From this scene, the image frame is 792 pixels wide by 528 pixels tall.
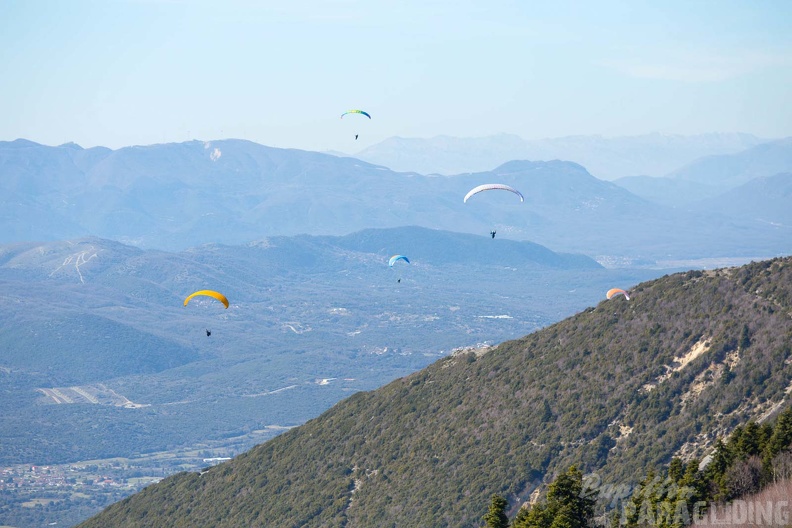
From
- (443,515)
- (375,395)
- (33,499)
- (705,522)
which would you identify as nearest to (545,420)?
(443,515)

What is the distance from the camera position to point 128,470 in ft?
559

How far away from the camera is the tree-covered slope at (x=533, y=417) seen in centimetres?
6500

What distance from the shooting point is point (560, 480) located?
157 feet

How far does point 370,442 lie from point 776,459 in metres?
39.6

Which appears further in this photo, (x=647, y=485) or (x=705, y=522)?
(x=647, y=485)

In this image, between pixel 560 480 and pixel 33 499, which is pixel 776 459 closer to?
pixel 560 480

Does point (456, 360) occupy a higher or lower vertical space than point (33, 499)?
higher

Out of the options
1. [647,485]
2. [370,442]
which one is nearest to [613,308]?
[370,442]

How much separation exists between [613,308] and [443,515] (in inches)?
896

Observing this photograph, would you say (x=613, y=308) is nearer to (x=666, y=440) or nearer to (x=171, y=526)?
(x=666, y=440)

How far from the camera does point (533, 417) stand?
72688mm

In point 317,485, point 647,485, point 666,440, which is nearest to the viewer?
point 647,485

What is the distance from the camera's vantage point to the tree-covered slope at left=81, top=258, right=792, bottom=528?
65000 mm

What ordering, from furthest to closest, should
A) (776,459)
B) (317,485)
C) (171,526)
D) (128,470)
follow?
(128,470), (171,526), (317,485), (776,459)
